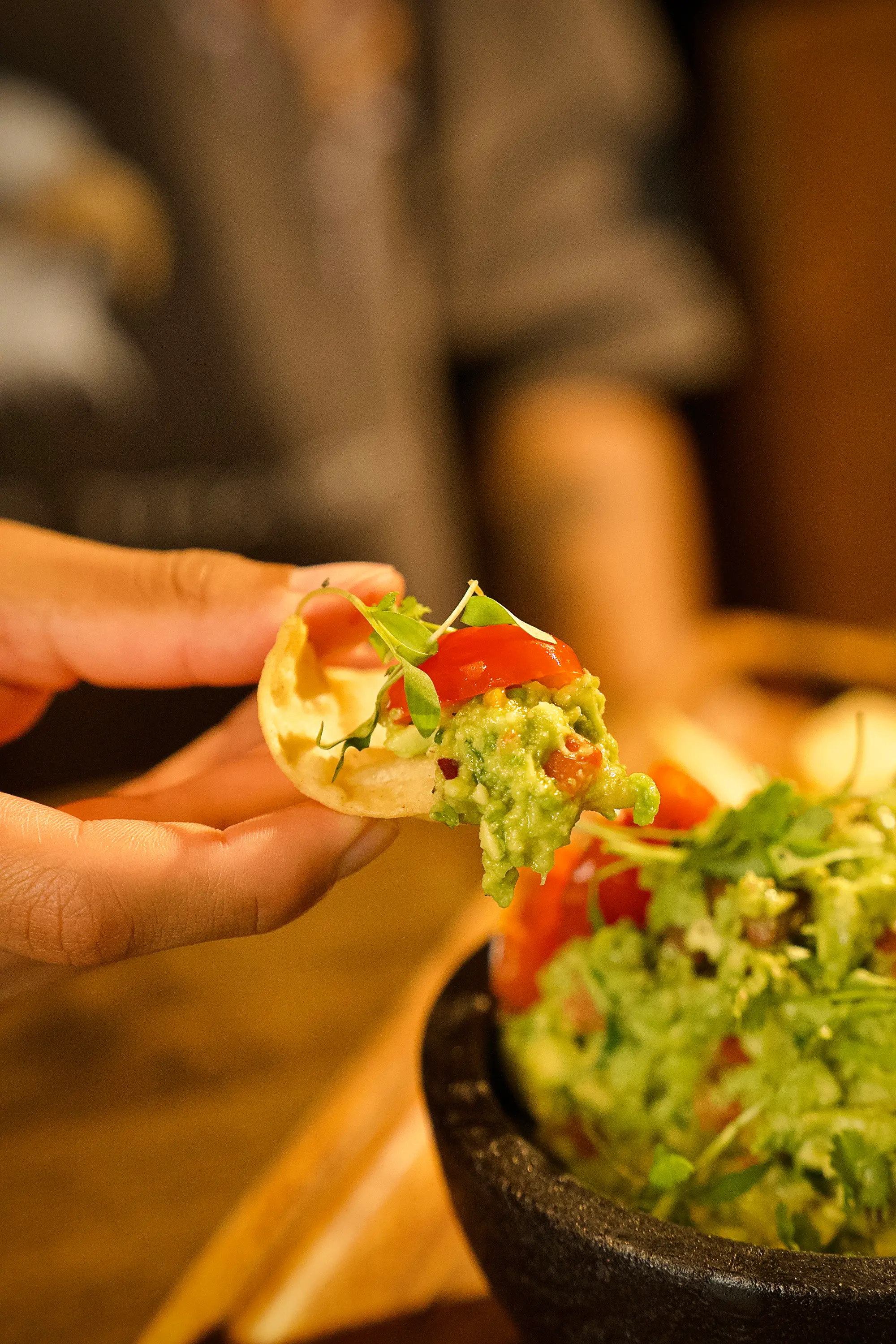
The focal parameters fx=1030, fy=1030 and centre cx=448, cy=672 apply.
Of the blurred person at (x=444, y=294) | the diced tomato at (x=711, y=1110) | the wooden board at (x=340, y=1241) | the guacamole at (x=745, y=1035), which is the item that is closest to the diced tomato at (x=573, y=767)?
the guacamole at (x=745, y=1035)

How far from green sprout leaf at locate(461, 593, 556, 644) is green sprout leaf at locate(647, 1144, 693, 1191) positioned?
0.31 meters

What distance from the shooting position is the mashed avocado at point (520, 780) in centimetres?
57

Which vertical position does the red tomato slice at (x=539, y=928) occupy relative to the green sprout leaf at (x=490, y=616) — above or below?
below

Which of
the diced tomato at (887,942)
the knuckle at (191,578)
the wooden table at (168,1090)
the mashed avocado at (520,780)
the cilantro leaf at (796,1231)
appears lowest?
the wooden table at (168,1090)

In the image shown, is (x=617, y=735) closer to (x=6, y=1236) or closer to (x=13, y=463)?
(x=6, y=1236)

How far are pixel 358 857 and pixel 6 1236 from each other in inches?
27.7

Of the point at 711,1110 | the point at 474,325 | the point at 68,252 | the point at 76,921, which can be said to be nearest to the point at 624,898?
the point at 711,1110

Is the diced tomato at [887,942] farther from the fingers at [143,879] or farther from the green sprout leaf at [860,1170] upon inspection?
the fingers at [143,879]

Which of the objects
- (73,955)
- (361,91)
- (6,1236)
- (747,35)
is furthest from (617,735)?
Answer: (747,35)

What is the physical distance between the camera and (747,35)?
3.06m

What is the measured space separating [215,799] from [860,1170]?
53 centimetres

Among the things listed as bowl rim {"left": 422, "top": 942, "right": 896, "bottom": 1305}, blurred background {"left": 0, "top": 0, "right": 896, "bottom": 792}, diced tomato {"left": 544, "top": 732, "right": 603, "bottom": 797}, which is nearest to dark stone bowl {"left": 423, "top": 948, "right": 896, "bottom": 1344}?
bowl rim {"left": 422, "top": 942, "right": 896, "bottom": 1305}

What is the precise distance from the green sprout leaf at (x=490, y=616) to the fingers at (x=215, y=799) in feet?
0.81

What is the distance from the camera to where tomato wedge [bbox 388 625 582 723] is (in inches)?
23.1
